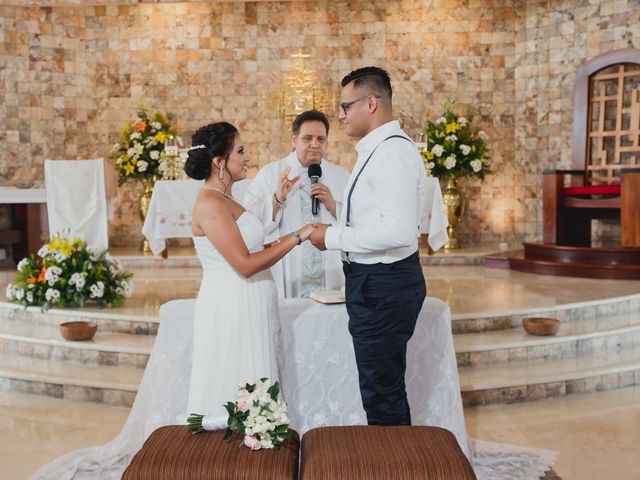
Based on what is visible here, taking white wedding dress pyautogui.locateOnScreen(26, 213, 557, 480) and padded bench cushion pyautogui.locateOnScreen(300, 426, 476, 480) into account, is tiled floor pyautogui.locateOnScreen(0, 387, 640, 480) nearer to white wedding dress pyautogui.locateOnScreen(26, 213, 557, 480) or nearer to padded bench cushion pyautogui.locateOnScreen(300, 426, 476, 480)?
white wedding dress pyautogui.locateOnScreen(26, 213, 557, 480)

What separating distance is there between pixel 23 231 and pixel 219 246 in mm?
7908

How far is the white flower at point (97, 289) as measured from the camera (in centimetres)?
689

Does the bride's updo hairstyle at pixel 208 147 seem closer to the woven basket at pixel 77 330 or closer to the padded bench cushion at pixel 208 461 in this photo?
the padded bench cushion at pixel 208 461

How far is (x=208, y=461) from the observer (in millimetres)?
2760

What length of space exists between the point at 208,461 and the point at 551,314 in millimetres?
4713

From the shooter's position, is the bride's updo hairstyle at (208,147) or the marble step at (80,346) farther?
the marble step at (80,346)

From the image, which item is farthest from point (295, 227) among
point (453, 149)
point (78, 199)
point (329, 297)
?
point (453, 149)

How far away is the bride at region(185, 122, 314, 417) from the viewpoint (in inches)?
137

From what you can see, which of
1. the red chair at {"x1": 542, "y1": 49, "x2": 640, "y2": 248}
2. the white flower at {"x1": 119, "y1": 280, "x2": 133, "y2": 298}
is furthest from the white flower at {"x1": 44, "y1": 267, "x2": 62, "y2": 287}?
the red chair at {"x1": 542, "y1": 49, "x2": 640, "y2": 248}

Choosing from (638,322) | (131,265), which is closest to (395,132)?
(638,322)

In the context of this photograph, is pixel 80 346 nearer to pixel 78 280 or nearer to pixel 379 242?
pixel 78 280

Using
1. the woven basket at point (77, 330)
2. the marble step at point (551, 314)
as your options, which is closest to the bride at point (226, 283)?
the woven basket at point (77, 330)

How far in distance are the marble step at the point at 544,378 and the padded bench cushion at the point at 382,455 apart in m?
2.57

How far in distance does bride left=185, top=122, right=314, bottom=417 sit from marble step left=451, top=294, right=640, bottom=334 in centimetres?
311
